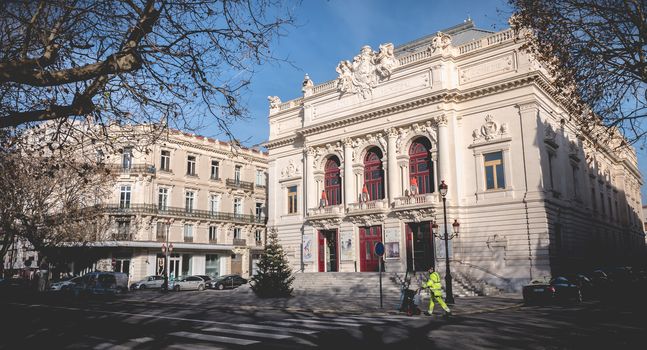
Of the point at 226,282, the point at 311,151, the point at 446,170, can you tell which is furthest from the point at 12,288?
the point at 446,170

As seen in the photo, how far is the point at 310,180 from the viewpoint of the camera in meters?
43.3

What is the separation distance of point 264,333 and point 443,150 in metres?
25.0

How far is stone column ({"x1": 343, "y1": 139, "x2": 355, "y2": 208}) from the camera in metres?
40.3

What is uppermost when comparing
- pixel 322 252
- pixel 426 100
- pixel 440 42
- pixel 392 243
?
pixel 440 42

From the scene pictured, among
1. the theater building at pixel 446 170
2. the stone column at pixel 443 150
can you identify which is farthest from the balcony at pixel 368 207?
the stone column at pixel 443 150

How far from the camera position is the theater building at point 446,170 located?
32281 millimetres

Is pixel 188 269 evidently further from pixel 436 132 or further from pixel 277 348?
pixel 277 348

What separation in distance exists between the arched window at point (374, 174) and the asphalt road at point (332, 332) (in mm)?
22111

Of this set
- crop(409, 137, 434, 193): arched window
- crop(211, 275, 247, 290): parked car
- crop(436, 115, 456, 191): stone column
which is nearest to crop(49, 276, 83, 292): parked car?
crop(211, 275, 247, 290): parked car

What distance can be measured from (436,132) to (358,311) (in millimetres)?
19412

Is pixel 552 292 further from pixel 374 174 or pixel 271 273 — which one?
pixel 374 174

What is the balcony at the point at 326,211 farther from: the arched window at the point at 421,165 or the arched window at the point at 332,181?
the arched window at the point at 421,165

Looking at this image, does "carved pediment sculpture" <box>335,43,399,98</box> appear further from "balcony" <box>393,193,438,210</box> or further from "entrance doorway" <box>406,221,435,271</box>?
"entrance doorway" <box>406,221,435,271</box>

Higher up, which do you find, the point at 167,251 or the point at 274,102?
the point at 274,102
